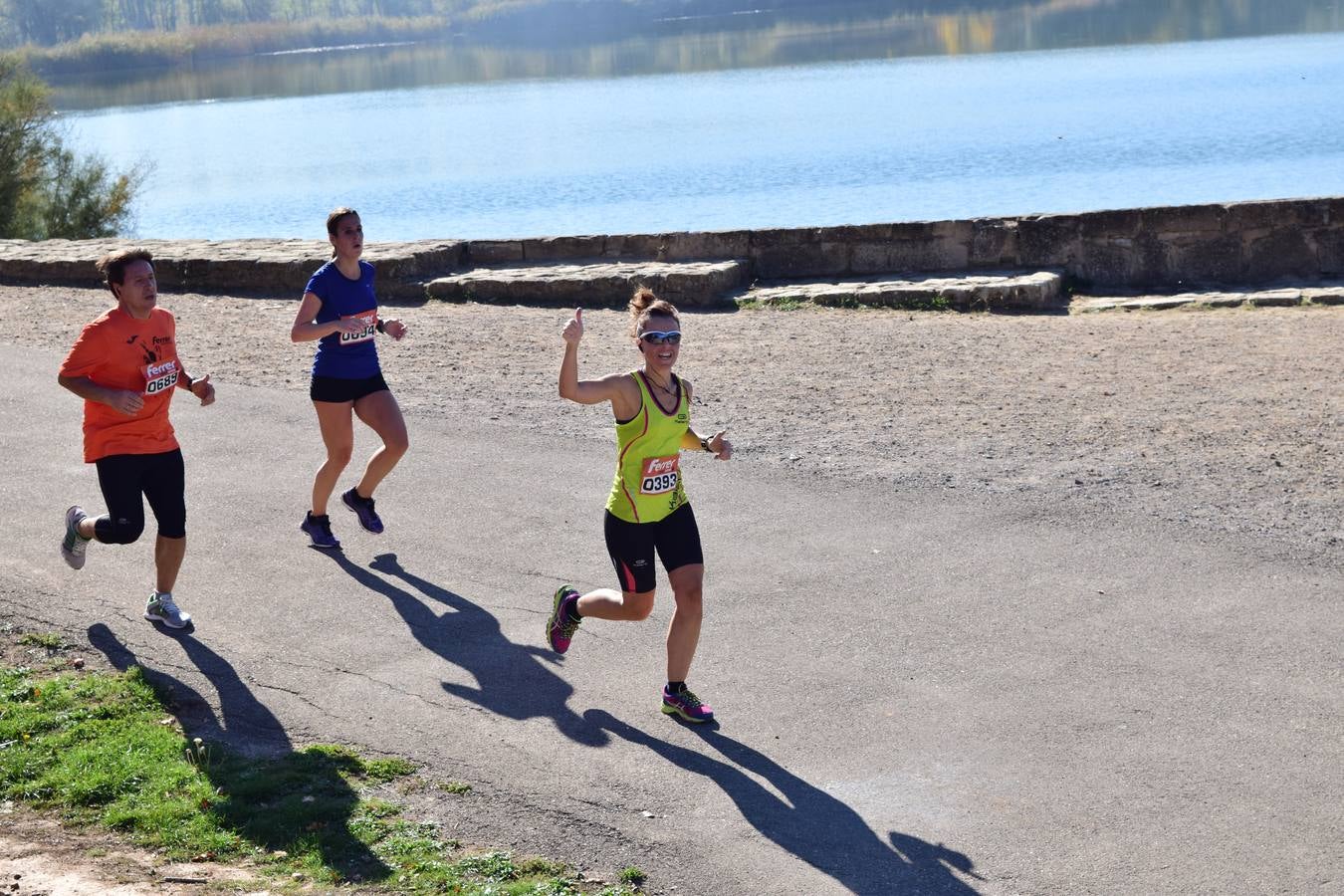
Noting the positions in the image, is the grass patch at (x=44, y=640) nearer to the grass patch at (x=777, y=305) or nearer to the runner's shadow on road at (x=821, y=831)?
the runner's shadow on road at (x=821, y=831)

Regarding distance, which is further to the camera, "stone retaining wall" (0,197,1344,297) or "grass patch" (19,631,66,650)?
"stone retaining wall" (0,197,1344,297)

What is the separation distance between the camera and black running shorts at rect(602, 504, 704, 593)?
5.71 m

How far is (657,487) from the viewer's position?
18.6 ft

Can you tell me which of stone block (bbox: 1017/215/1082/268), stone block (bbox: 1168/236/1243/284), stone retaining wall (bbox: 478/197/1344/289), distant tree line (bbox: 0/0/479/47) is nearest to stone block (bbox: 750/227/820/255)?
stone retaining wall (bbox: 478/197/1344/289)

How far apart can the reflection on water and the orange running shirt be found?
59.5 m

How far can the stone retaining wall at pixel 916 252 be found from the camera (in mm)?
13773

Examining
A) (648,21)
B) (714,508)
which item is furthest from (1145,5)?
(714,508)

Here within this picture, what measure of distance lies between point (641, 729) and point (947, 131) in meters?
34.2

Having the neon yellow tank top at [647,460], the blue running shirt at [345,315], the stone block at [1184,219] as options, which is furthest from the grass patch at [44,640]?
the stone block at [1184,219]

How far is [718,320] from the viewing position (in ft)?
44.7

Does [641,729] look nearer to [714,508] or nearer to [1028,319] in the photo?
[714,508]

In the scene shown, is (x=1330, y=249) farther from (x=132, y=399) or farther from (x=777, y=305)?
(x=132, y=399)

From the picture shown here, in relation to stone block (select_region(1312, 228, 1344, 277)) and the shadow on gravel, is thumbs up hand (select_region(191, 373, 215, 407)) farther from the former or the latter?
stone block (select_region(1312, 228, 1344, 277))

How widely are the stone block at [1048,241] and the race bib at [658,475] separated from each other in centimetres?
968
